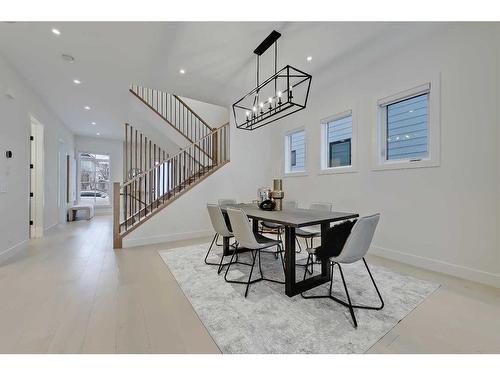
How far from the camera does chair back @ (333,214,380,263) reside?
1763 millimetres

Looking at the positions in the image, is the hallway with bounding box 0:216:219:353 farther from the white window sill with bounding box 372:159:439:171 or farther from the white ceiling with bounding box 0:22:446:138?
the white window sill with bounding box 372:159:439:171

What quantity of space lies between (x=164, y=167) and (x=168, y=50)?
235 centimetres

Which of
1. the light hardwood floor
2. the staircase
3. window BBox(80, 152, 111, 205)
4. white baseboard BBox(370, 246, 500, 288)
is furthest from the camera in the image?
window BBox(80, 152, 111, 205)

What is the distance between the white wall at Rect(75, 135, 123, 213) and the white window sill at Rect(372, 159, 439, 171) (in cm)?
866

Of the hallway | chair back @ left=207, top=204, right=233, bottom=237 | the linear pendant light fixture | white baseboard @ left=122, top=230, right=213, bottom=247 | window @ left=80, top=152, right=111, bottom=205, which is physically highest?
the linear pendant light fixture

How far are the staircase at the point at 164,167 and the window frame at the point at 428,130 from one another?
318 centimetres

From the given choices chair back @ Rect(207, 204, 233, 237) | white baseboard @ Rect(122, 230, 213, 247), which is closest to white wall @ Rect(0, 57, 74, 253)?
white baseboard @ Rect(122, 230, 213, 247)

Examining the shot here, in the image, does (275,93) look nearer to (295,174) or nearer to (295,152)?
(295,174)

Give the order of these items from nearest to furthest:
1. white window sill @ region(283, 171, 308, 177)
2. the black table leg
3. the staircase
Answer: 1. the black table leg
2. the staircase
3. white window sill @ region(283, 171, 308, 177)

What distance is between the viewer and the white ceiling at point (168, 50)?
8.87 ft

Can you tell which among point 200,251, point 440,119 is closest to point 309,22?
point 440,119

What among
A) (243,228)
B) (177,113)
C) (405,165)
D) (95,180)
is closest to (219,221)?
(243,228)

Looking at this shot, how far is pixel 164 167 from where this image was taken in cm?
481
